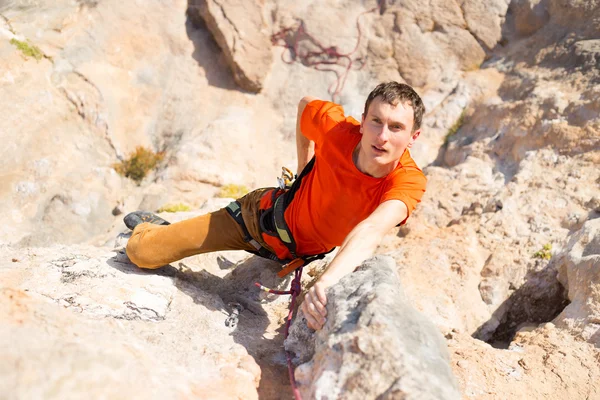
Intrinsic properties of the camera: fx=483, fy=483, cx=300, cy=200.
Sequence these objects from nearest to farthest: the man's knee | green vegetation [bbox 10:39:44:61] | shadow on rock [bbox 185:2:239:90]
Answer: the man's knee < green vegetation [bbox 10:39:44:61] < shadow on rock [bbox 185:2:239:90]

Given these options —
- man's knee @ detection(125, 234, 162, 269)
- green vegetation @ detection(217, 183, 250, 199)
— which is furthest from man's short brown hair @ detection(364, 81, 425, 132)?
green vegetation @ detection(217, 183, 250, 199)

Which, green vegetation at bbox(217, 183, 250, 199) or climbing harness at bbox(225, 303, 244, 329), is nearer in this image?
climbing harness at bbox(225, 303, 244, 329)

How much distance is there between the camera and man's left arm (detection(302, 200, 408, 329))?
8.66ft

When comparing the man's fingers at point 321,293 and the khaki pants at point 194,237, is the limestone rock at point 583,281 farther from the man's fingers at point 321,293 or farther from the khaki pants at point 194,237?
the khaki pants at point 194,237

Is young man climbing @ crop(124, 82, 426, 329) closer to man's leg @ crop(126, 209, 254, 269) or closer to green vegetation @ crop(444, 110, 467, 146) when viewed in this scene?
man's leg @ crop(126, 209, 254, 269)

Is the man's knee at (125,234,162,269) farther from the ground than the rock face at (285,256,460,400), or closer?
closer

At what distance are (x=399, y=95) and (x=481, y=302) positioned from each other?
2.48 metres

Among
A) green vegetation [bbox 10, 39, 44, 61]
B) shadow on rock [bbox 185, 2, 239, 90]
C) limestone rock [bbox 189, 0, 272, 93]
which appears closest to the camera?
green vegetation [bbox 10, 39, 44, 61]

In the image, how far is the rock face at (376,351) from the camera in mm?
2043

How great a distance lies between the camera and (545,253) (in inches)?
191

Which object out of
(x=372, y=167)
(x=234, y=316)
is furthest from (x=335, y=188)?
(x=234, y=316)

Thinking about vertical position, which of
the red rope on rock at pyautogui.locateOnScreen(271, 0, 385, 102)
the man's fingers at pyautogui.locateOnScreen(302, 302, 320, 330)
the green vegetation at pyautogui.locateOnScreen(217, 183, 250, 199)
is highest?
the red rope on rock at pyautogui.locateOnScreen(271, 0, 385, 102)

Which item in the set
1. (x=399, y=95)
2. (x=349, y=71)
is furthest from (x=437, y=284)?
(x=349, y=71)

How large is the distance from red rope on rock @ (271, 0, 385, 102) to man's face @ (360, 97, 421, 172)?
18.9ft
